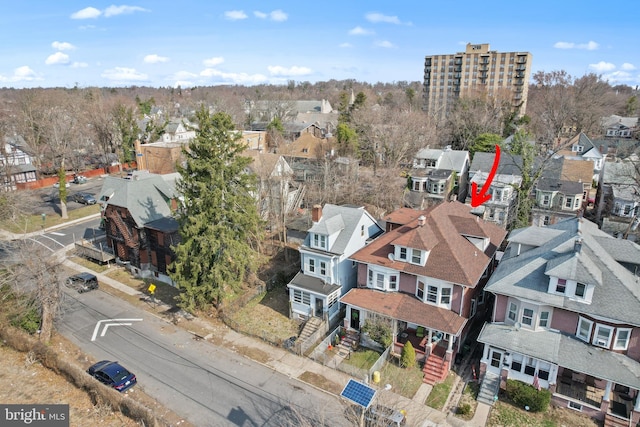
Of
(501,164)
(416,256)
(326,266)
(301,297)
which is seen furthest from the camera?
(501,164)

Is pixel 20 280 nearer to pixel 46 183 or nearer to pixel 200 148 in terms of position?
pixel 200 148

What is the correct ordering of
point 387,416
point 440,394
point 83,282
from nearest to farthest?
point 387,416, point 440,394, point 83,282

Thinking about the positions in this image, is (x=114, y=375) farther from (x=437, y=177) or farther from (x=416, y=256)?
(x=437, y=177)

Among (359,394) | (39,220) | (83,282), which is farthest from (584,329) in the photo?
(39,220)

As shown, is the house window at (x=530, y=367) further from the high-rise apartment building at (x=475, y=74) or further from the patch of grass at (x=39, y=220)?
the high-rise apartment building at (x=475, y=74)

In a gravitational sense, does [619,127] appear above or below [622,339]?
above

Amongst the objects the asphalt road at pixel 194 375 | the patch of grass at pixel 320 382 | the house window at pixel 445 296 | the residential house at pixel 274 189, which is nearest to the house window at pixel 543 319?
the house window at pixel 445 296
